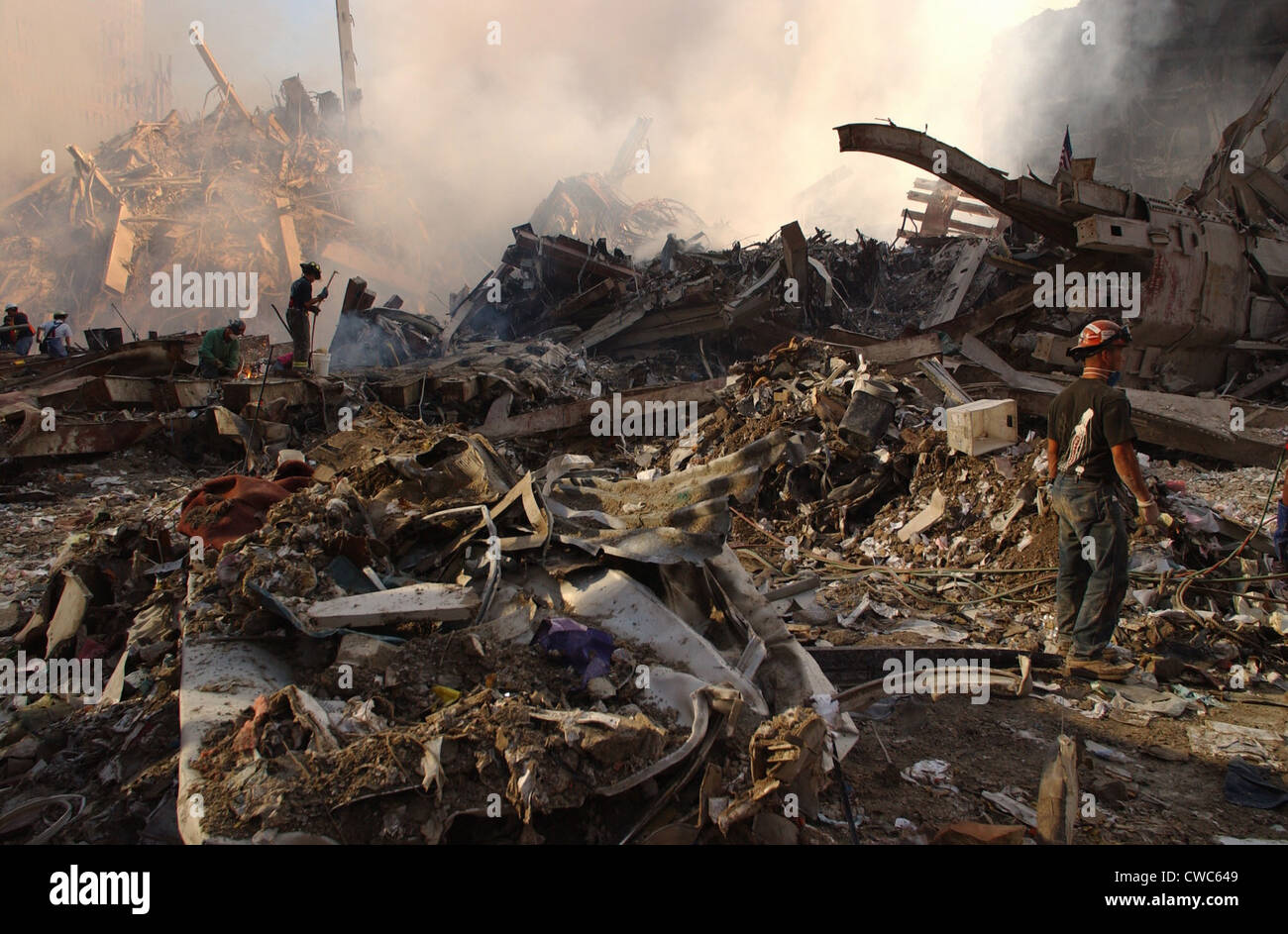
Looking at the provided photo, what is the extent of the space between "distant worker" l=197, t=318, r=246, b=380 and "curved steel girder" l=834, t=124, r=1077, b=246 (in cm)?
722

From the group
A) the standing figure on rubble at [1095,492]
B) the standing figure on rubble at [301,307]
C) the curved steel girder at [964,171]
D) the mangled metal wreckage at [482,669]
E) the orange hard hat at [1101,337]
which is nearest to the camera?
the mangled metal wreckage at [482,669]

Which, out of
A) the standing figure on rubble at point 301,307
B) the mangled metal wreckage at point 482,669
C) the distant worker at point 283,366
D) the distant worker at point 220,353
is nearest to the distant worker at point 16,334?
the distant worker at point 220,353

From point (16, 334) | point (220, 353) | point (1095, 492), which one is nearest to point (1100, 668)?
point (1095, 492)

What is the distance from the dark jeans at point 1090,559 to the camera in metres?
3.25

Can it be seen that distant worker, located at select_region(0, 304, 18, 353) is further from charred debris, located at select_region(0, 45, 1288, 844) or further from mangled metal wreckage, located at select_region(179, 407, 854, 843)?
mangled metal wreckage, located at select_region(179, 407, 854, 843)

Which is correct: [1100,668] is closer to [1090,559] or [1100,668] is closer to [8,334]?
[1090,559]

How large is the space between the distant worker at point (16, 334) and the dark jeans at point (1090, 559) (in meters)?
13.9

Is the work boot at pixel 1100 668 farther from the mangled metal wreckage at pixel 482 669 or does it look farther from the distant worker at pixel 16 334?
the distant worker at pixel 16 334

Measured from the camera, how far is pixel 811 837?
2066 mm

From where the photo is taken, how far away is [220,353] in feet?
27.7

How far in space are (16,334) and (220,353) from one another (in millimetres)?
5453

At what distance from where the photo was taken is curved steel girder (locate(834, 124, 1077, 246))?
279 inches
